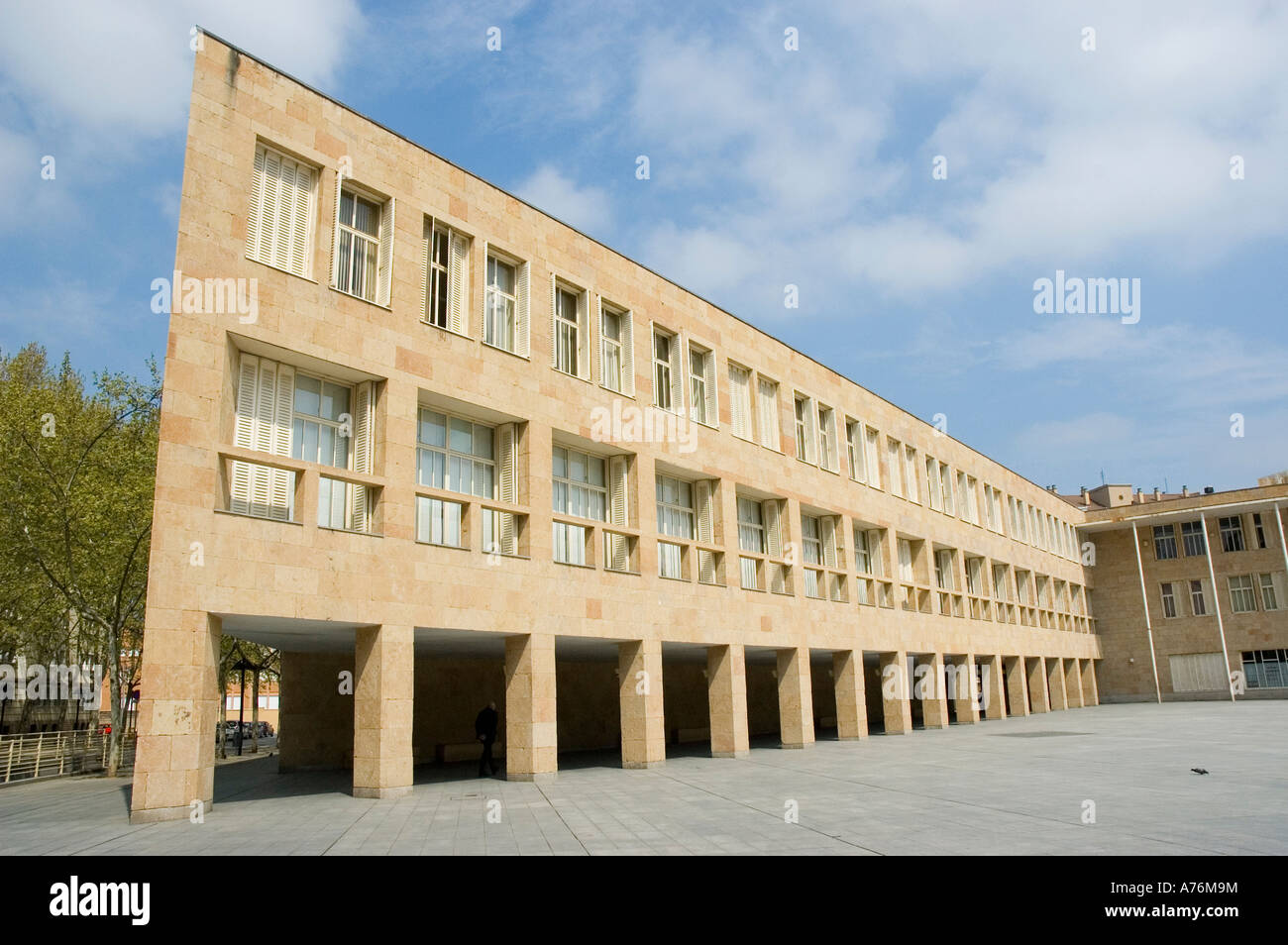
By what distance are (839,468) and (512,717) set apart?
54.5 ft

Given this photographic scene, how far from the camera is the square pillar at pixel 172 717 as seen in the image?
1286cm

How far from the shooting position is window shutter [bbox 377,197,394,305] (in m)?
17.5

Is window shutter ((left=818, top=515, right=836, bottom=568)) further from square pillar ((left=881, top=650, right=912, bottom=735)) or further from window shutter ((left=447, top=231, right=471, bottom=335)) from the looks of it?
window shutter ((left=447, top=231, right=471, bottom=335))

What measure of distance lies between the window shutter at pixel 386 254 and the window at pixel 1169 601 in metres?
53.0

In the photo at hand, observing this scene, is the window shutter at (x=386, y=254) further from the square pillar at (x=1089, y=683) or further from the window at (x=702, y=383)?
the square pillar at (x=1089, y=683)

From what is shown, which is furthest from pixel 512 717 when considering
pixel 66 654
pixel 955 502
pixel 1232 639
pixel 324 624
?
pixel 1232 639

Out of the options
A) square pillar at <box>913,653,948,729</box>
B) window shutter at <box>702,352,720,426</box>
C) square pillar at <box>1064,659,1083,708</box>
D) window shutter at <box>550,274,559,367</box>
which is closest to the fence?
window shutter at <box>550,274,559,367</box>

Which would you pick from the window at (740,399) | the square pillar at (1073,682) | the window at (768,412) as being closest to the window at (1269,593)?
the square pillar at (1073,682)

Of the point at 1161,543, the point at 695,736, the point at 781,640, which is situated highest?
the point at 1161,543

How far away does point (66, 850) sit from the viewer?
→ 34.0 feet

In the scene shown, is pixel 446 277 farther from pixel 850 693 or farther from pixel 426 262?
pixel 850 693

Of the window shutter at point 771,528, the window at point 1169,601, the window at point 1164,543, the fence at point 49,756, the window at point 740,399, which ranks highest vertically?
Answer: the window at point 740,399
